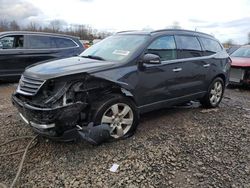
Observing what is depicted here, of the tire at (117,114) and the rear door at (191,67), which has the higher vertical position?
the rear door at (191,67)

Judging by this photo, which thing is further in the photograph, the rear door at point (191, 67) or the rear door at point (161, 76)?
the rear door at point (191, 67)

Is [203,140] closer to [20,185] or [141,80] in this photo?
[141,80]

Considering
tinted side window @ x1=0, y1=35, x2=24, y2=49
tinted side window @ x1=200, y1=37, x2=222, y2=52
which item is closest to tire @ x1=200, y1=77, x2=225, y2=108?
tinted side window @ x1=200, y1=37, x2=222, y2=52

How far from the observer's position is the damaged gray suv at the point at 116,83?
360cm

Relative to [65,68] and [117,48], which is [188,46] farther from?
[65,68]

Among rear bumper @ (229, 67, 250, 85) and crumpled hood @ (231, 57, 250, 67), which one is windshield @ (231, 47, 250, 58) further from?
rear bumper @ (229, 67, 250, 85)

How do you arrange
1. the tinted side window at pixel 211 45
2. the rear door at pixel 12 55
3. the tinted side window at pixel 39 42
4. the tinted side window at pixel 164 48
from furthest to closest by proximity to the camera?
the tinted side window at pixel 39 42 → the rear door at pixel 12 55 → the tinted side window at pixel 211 45 → the tinted side window at pixel 164 48

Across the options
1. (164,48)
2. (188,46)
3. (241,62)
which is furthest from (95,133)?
(241,62)

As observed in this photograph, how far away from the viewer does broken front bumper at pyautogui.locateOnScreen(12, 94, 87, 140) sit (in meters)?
3.46

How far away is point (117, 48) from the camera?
4.79m

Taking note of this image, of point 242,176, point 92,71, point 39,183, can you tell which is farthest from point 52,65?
point 242,176

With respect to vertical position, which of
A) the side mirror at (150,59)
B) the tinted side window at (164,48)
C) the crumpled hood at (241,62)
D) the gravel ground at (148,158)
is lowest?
the gravel ground at (148,158)

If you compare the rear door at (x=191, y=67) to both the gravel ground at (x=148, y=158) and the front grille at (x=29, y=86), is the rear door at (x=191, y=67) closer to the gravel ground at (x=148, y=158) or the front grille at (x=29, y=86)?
the gravel ground at (x=148, y=158)

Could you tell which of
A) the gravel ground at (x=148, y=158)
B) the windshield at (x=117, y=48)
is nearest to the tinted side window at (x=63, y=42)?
the windshield at (x=117, y=48)
